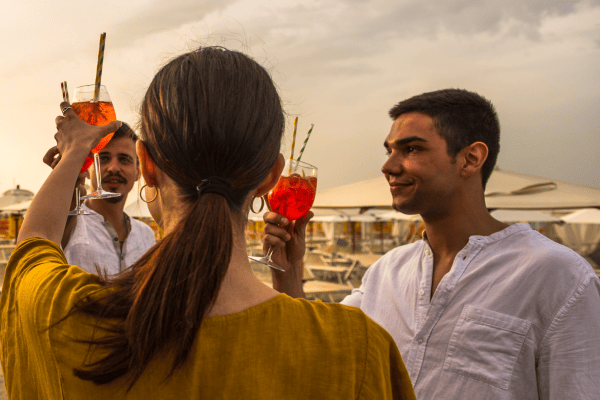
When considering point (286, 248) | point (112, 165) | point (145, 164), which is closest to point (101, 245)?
point (112, 165)

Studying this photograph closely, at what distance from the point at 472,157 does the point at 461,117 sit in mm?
174

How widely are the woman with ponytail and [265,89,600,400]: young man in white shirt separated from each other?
80 cm

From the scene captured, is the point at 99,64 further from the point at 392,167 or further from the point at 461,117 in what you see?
the point at 461,117

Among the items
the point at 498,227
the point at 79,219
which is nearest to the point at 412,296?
the point at 498,227

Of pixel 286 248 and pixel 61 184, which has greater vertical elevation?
pixel 61 184

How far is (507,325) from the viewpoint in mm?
1569

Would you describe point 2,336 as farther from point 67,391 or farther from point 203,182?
point 203,182

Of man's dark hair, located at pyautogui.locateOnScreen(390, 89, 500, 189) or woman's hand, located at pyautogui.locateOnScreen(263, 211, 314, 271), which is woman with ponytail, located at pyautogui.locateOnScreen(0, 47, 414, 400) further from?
man's dark hair, located at pyautogui.locateOnScreen(390, 89, 500, 189)

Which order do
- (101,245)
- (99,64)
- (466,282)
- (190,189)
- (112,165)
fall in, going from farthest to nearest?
(112,165), (101,245), (466,282), (99,64), (190,189)

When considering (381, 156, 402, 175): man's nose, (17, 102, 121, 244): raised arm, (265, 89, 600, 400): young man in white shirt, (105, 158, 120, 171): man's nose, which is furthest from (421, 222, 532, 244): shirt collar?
(105, 158, 120, 171): man's nose

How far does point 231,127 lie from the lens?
899 millimetres

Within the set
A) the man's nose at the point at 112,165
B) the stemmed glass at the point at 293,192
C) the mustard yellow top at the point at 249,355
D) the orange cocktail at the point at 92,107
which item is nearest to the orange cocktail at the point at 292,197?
the stemmed glass at the point at 293,192

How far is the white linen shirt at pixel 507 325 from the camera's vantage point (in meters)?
1.47

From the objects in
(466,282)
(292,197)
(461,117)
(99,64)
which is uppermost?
(99,64)
